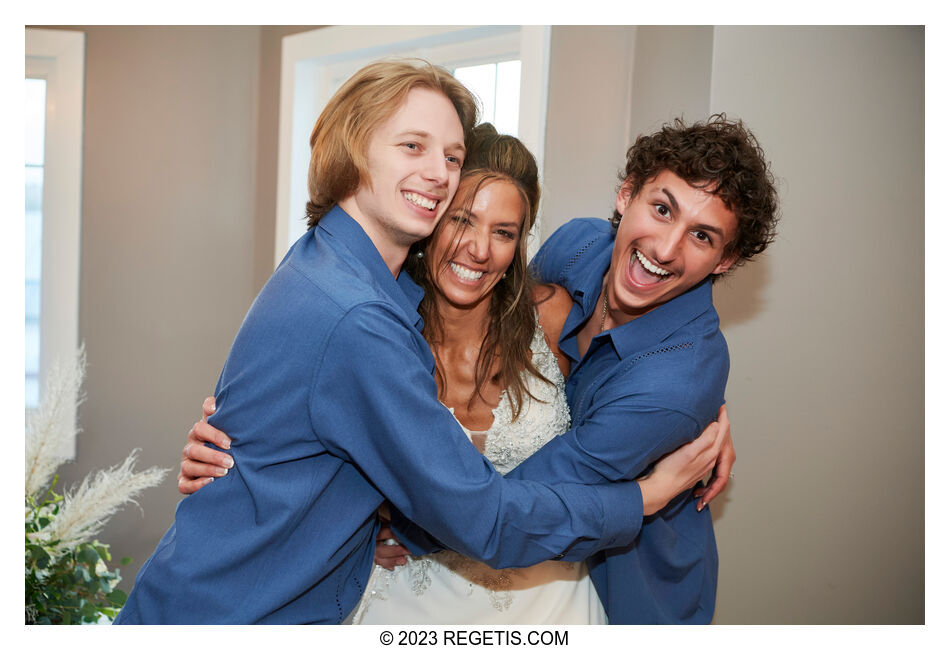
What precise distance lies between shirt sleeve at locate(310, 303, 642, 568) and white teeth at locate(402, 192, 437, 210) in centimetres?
26

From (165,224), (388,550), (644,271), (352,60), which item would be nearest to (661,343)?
(644,271)

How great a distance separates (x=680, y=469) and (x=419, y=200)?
707mm

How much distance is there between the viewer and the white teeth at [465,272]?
5.01 ft

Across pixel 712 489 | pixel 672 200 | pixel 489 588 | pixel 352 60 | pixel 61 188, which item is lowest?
pixel 489 588

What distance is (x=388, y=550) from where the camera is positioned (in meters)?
1.54

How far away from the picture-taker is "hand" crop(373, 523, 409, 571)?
1.54m

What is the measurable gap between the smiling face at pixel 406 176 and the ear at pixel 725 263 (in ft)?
1.86

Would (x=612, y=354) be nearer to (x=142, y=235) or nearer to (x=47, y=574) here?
(x=47, y=574)

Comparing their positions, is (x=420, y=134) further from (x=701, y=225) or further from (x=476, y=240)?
(x=701, y=225)

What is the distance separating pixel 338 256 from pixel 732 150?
2.45ft

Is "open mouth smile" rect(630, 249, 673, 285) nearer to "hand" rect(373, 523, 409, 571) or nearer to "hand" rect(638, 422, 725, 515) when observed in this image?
"hand" rect(638, 422, 725, 515)

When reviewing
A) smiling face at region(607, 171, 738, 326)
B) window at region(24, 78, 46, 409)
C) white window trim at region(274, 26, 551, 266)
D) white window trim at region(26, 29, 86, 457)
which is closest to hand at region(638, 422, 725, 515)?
smiling face at region(607, 171, 738, 326)

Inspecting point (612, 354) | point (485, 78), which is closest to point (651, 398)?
point (612, 354)

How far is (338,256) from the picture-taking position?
4.14ft
